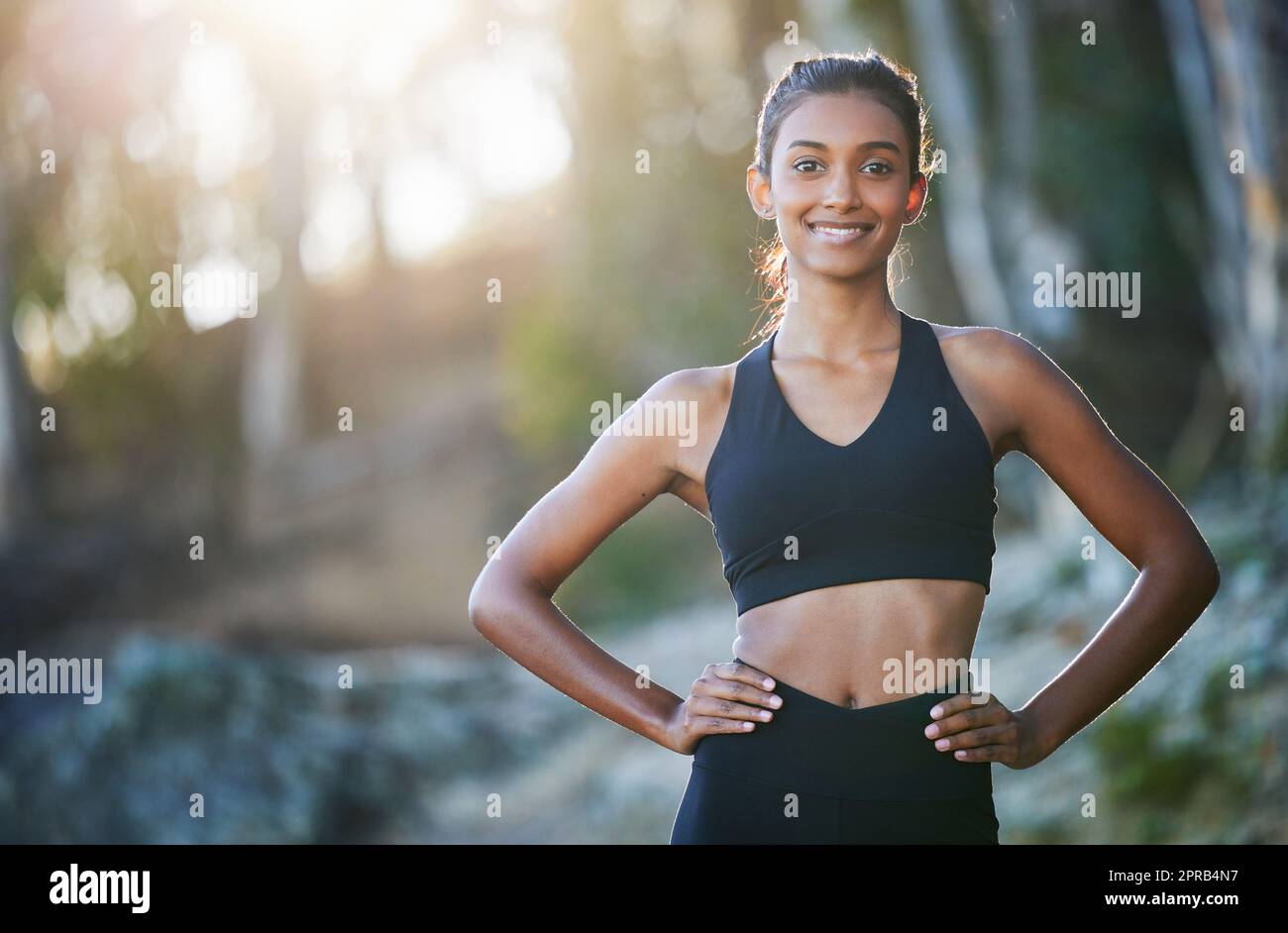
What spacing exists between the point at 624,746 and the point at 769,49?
222 inches

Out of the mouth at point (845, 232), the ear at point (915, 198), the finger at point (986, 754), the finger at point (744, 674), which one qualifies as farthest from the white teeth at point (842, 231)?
the finger at point (986, 754)

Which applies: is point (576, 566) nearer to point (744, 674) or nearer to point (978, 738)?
point (744, 674)

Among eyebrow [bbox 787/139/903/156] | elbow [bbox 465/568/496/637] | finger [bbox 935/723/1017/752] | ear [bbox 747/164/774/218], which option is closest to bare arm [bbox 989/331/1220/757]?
finger [bbox 935/723/1017/752]

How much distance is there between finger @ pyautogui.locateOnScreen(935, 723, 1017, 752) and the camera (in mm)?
1843

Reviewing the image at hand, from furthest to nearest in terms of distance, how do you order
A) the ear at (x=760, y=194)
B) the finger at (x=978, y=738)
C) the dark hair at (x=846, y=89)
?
1. the ear at (x=760, y=194)
2. the dark hair at (x=846, y=89)
3. the finger at (x=978, y=738)

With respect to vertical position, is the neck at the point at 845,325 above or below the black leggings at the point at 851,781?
above

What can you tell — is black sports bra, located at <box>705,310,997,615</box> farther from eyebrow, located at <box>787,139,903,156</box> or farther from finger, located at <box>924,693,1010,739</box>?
eyebrow, located at <box>787,139,903,156</box>

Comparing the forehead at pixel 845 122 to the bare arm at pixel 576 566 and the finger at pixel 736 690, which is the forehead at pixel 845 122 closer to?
the bare arm at pixel 576 566

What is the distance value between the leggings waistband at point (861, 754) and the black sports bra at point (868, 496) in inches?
6.6

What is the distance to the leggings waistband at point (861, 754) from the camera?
185cm

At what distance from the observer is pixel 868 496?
73.9 inches

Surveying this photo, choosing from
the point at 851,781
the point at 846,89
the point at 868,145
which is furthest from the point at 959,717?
the point at 846,89
